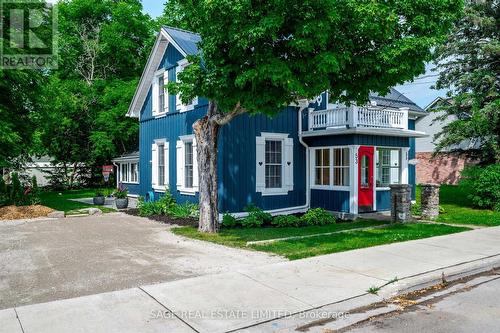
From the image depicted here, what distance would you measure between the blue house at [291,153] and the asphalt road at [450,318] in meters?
8.58

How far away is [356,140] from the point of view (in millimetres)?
14648

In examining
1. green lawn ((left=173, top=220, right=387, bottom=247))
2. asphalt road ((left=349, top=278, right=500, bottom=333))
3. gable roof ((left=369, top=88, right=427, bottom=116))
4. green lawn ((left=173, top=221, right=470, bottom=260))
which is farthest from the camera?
gable roof ((left=369, top=88, right=427, bottom=116))

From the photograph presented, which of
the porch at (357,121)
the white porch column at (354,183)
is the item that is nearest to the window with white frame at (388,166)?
the porch at (357,121)

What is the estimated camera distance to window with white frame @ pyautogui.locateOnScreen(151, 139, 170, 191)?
17.3 meters

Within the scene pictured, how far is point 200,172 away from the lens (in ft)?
36.9

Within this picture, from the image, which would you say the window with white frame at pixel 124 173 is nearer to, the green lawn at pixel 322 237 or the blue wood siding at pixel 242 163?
the blue wood siding at pixel 242 163

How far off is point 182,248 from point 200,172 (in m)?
2.63

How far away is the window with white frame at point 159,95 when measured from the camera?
57.6 feet

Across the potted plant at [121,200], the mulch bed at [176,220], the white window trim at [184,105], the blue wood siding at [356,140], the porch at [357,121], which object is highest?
the white window trim at [184,105]

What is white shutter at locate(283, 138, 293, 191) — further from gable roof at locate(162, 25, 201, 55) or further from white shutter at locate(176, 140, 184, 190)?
gable roof at locate(162, 25, 201, 55)

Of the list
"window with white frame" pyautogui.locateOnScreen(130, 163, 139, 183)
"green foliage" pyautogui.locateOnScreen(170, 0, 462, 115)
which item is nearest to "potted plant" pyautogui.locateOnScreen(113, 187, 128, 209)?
"window with white frame" pyautogui.locateOnScreen(130, 163, 139, 183)

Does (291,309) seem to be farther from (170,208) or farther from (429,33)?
(170,208)

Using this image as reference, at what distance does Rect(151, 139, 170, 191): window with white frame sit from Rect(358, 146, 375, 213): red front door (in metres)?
8.11

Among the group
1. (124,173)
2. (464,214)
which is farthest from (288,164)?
(124,173)
